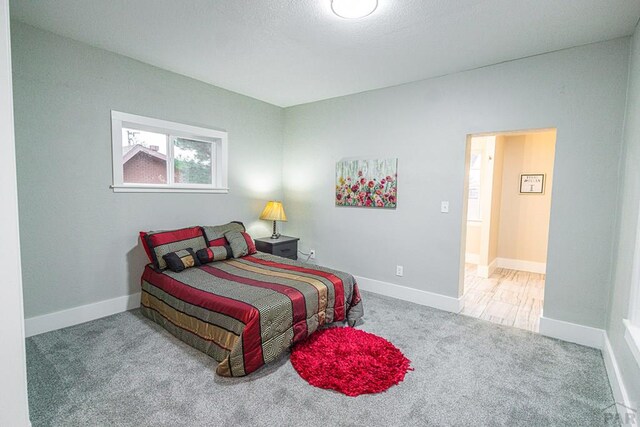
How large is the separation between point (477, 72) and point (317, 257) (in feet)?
9.75

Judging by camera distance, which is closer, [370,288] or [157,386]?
[157,386]

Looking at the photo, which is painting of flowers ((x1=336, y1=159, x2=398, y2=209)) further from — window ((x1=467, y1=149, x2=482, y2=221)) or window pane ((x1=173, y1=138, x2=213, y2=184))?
window ((x1=467, y1=149, x2=482, y2=221))

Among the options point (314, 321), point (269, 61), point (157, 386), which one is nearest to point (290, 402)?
point (314, 321)

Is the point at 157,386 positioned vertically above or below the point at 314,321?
below

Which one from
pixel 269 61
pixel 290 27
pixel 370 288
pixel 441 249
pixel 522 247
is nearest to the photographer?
pixel 290 27

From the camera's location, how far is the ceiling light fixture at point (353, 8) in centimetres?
196

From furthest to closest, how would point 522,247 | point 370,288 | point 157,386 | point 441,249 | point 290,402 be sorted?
1. point 522,247
2. point 370,288
3. point 441,249
4. point 157,386
5. point 290,402

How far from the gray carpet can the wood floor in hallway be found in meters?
0.45

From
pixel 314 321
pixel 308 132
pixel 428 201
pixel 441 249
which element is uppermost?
pixel 308 132

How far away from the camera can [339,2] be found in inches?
77.5

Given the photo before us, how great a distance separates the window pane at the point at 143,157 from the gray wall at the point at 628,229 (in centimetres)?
413

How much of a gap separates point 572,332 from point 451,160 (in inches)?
74.3

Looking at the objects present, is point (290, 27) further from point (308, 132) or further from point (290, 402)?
point (290, 402)

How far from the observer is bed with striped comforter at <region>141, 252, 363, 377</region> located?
204cm
